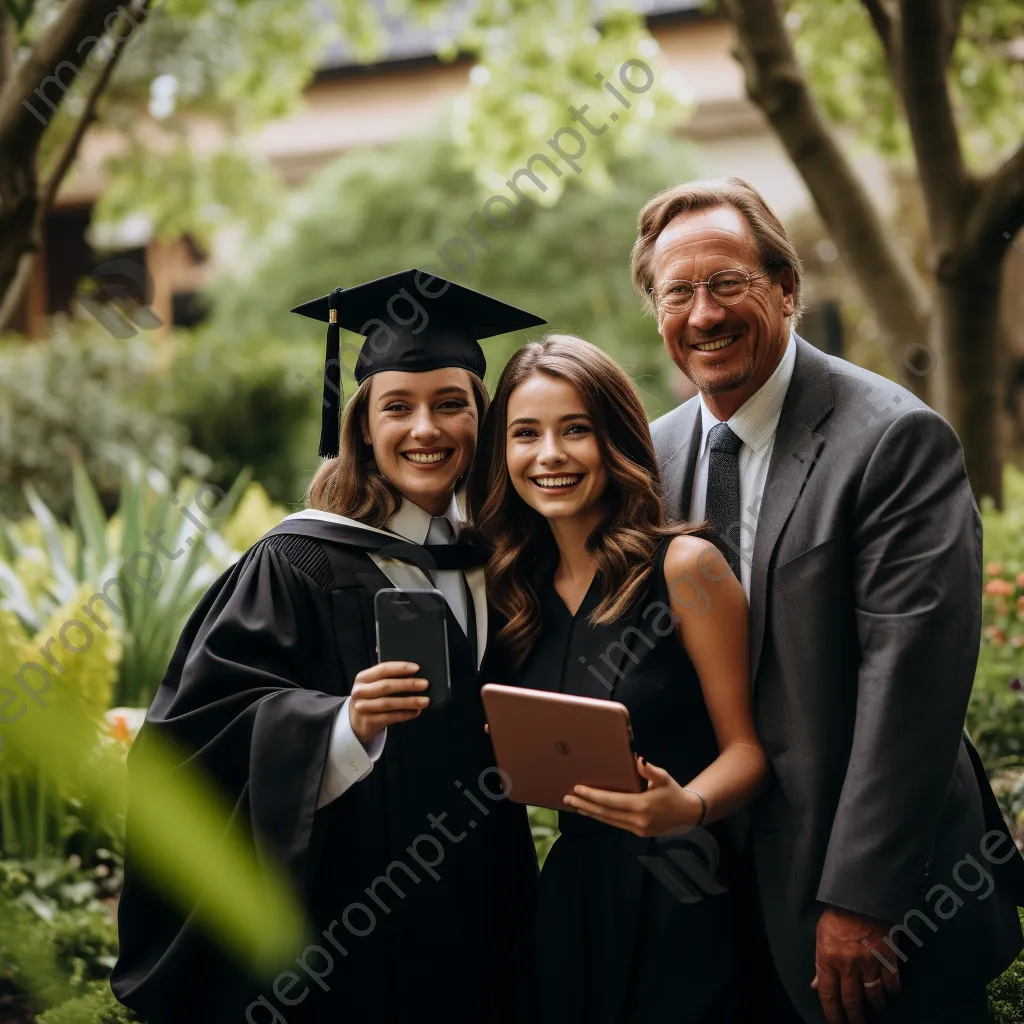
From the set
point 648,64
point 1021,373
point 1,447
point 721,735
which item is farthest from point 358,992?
point 1021,373

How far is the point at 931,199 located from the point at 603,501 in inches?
140

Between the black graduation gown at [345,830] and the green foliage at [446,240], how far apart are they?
16420 mm

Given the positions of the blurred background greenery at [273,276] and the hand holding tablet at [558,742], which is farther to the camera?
the blurred background greenery at [273,276]

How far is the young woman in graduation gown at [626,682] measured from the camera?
221 centimetres

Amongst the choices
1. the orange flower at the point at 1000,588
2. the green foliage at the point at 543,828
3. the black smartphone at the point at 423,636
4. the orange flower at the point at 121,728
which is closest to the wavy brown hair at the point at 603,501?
the black smartphone at the point at 423,636

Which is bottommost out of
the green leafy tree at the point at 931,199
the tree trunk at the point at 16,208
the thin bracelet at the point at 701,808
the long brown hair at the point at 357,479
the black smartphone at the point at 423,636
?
the thin bracelet at the point at 701,808

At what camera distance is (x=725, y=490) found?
2.47 m

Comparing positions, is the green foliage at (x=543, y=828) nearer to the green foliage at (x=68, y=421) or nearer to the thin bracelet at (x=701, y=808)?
the thin bracelet at (x=701, y=808)

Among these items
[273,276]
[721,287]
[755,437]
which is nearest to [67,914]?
[755,437]

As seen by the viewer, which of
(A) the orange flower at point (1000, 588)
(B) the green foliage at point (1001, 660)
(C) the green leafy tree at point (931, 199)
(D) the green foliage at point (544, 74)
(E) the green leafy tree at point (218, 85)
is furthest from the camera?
(D) the green foliage at point (544, 74)

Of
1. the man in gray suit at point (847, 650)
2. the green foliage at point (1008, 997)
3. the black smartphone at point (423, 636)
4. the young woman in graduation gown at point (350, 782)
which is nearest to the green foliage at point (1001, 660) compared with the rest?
the green foliage at point (1008, 997)

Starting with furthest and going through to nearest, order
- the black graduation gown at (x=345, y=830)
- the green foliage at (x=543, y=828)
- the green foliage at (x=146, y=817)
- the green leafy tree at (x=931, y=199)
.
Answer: the green leafy tree at (x=931, y=199) → the green foliage at (x=543, y=828) → the black graduation gown at (x=345, y=830) → the green foliage at (x=146, y=817)

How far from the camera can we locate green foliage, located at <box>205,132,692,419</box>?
18.9 metres

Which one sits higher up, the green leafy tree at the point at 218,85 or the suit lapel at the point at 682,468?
the green leafy tree at the point at 218,85
